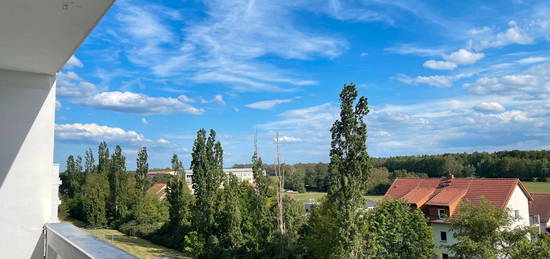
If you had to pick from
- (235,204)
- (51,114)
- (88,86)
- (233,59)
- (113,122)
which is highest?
(233,59)

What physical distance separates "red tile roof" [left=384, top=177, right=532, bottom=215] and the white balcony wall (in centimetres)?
1596

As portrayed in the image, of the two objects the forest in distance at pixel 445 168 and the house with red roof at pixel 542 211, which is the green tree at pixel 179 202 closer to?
the forest in distance at pixel 445 168

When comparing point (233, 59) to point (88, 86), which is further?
point (233, 59)

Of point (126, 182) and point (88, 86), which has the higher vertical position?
point (88, 86)

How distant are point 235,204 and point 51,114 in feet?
50.1

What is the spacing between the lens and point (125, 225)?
23812 mm

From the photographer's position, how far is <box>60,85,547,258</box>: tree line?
11945mm

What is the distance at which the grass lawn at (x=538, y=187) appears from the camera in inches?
1063

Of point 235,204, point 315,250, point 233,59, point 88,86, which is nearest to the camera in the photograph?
point 88,86

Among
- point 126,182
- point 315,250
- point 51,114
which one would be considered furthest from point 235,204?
point 51,114

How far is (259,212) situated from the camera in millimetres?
16281

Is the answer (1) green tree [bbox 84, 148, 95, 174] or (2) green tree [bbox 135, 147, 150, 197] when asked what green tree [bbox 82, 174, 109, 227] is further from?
(1) green tree [bbox 84, 148, 95, 174]

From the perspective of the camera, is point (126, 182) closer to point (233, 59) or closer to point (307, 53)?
point (233, 59)

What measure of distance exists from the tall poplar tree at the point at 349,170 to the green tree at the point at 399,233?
4.97 ft
